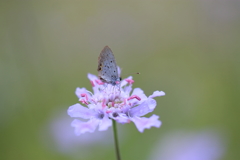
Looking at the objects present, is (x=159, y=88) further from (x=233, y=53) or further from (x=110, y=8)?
(x=110, y=8)

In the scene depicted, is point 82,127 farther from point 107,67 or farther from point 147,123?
point 107,67

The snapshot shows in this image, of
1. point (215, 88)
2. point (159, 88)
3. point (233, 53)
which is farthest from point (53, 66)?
point (233, 53)

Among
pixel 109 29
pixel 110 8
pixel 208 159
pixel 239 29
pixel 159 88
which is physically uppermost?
pixel 110 8

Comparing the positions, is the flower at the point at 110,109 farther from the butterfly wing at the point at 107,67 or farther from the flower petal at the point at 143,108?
the butterfly wing at the point at 107,67

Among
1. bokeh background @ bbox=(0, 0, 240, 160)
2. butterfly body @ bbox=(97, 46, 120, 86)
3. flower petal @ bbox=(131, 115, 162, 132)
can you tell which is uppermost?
bokeh background @ bbox=(0, 0, 240, 160)

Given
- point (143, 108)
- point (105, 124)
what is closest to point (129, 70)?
point (143, 108)

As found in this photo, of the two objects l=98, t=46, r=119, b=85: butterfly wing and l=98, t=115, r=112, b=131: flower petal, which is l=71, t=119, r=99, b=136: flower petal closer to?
l=98, t=115, r=112, b=131: flower petal

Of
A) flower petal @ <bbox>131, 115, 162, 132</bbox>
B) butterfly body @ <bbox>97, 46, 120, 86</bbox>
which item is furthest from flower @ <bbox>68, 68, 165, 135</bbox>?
butterfly body @ <bbox>97, 46, 120, 86</bbox>

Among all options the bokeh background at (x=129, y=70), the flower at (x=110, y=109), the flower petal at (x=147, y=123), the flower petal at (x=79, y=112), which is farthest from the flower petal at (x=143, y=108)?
the bokeh background at (x=129, y=70)
